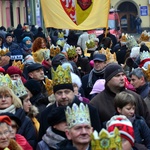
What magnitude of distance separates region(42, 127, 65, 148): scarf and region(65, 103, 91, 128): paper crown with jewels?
44 centimetres

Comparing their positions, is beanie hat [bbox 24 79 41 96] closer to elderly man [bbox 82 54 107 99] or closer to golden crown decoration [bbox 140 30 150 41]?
elderly man [bbox 82 54 107 99]

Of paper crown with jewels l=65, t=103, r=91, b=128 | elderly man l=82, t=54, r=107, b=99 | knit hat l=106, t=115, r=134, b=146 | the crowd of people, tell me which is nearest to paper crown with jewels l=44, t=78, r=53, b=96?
the crowd of people

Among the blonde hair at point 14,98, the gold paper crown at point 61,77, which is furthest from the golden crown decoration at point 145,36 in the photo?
the blonde hair at point 14,98

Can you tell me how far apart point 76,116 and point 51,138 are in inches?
27.8

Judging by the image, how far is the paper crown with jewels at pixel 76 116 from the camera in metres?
6.85

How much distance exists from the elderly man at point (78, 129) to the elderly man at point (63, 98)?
1209mm

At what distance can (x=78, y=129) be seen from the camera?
683cm

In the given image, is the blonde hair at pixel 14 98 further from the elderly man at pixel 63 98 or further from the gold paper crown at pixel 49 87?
the gold paper crown at pixel 49 87

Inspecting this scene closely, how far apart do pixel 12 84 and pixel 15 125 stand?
211 centimetres

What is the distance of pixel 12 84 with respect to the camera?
10078 mm

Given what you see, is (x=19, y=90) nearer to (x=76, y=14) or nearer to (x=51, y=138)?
(x=51, y=138)

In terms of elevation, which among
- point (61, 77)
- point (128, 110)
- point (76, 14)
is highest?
point (76, 14)

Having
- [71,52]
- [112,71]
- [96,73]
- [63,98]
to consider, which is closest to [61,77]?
[63,98]

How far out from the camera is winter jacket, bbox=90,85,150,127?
935 centimetres
